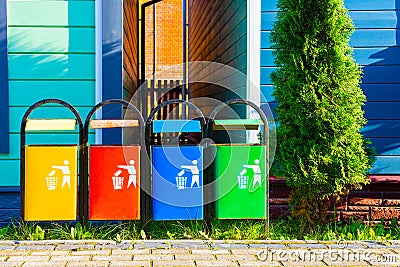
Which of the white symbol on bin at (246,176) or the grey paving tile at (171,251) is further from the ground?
the white symbol on bin at (246,176)

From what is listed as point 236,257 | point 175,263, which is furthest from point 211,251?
point 175,263

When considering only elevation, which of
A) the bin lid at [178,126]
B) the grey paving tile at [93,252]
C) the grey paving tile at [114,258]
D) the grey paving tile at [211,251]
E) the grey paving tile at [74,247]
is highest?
the bin lid at [178,126]

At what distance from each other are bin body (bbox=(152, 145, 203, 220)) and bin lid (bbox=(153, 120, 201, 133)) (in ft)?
0.48

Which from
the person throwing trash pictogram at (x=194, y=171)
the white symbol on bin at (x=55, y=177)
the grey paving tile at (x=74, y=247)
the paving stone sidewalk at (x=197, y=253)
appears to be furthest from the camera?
the person throwing trash pictogram at (x=194, y=171)

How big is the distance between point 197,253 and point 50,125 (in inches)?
58.9

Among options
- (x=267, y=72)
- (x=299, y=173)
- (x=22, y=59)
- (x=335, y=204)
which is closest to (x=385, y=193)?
(x=335, y=204)

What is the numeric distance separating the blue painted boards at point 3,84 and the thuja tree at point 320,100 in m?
2.73

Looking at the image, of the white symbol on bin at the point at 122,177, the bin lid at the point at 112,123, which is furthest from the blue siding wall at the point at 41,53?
the white symbol on bin at the point at 122,177

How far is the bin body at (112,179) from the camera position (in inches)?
173

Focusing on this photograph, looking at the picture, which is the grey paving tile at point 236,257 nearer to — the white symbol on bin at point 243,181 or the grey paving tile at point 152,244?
the grey paving tile at point 152,244

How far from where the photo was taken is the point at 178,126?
4.61 m

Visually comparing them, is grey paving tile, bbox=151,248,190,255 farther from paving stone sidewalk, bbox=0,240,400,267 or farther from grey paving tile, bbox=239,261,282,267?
grey paving tile, bbox=239,261,282,267

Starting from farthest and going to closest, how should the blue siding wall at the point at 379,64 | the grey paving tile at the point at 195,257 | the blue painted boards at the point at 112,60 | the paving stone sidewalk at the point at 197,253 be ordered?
the blue siding wall at the point at 379,64 → the blue painted boards at the point at 112,60 → the grey paving tile at the point at 195,257 → the paving stone sidewalk at the point at 197,253

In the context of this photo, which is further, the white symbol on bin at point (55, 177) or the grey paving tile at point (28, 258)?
the white symbol on bin at point (55, 177)
